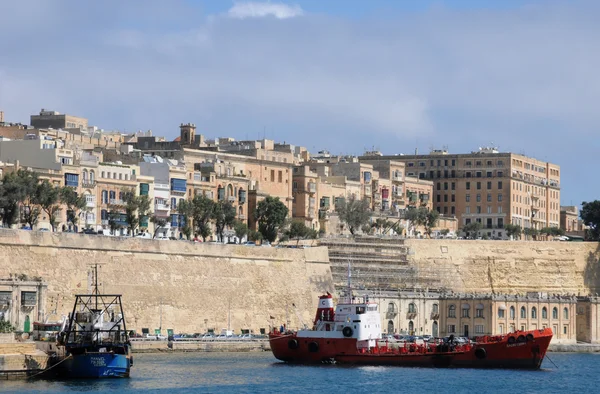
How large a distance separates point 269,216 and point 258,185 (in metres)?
7.04

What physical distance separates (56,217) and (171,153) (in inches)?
778

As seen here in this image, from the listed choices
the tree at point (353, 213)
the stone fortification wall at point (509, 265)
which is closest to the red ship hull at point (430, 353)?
the stone fortification wall at point (509, 265)

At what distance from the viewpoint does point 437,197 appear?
13400 centimetres

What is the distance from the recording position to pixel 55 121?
381ft

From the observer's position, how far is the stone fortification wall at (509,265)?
358 feet

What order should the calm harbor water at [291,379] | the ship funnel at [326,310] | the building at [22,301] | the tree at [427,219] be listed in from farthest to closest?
1. the tree at [427,219]
2. the ship funnel at [326,310]
3. the building at [22,301]
4. the calm harbor water at [291,379]

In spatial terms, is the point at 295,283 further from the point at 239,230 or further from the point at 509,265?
the point at 509,265

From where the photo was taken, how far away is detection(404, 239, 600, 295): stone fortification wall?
109m

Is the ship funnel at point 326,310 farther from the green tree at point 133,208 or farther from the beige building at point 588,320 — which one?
the beige building at point 588,320

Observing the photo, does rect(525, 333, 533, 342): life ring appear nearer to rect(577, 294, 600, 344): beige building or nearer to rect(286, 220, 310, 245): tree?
rect(577, 294, 600, 344): beige building

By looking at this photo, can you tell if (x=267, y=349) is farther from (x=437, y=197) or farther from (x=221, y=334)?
(x=437, y=197)

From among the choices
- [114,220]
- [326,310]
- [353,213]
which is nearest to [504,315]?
[353,213]

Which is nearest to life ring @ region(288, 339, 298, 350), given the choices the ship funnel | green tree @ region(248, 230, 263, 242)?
the ship funnel

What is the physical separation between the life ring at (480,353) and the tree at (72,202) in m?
24.8
